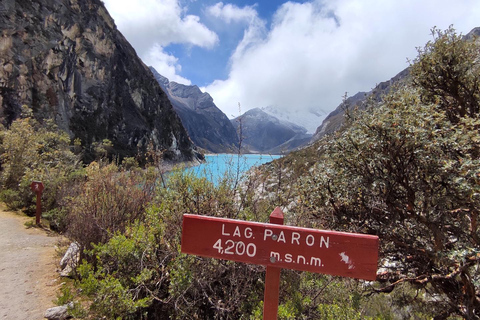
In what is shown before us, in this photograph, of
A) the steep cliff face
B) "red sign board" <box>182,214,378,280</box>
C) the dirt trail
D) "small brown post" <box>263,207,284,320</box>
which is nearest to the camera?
"red sign board" <box>182,214,378,280</box>

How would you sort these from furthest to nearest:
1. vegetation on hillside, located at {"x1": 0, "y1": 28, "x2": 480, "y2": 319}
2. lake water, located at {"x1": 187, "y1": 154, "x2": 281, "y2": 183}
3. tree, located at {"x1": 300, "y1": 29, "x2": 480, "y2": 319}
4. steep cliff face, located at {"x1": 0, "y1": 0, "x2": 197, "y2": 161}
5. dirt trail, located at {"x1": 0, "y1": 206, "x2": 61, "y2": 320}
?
steep cliff face, located at {"x1": 0, "y1": 0, "x2": 197, "y2": 161}, lake water, located at {"x1": 187, "y1": 154, "x2": 281, "y2": 183}, dirt trail, located at {"x1": 0, "y1": 206, "x2": 61, "y2": 320}, tree, located at {"x1": 300, "y1": 29, "x2": 480, "y2": 319}, vegetation on hillside, located at {"x1": 0, "y1": 28, "x2": 480, "y2": 319}

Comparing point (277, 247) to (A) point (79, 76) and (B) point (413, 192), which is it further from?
(A) point (79, 76)

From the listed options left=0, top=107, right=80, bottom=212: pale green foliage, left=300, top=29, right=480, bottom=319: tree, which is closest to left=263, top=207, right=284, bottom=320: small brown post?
left=300, top=29, right=480, bottom=319: tree

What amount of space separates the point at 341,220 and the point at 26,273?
5317 mm

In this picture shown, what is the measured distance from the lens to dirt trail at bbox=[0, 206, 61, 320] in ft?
11.8

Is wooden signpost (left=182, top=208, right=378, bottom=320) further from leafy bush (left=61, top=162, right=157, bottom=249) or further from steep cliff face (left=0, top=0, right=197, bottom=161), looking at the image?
steep cliff face (left=0, top=0, right=197, bottom=161)

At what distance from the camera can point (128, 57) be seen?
7488 cm

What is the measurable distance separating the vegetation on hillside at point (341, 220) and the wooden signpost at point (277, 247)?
73 cm

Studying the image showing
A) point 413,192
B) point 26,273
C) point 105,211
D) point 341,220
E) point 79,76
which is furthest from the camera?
point 79,76

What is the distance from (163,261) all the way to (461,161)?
334 cm

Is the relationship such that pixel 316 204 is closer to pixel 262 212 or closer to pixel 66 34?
pixel 262 212

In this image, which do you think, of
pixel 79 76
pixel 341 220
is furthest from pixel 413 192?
pixel 79 76

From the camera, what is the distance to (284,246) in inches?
70.7

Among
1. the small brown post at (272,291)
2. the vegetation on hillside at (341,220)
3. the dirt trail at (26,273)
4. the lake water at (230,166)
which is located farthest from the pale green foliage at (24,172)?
the small brown post at (272,291)
